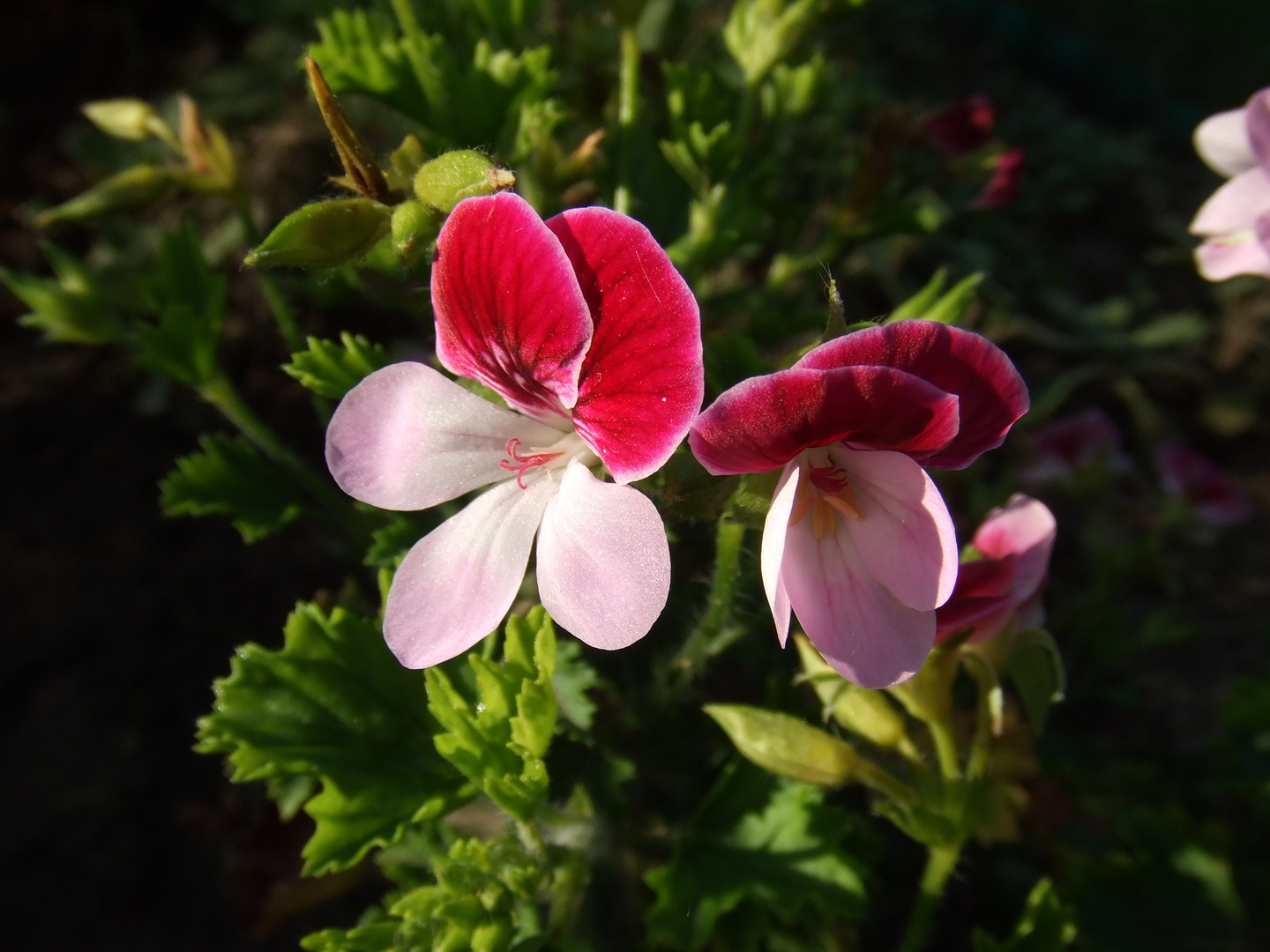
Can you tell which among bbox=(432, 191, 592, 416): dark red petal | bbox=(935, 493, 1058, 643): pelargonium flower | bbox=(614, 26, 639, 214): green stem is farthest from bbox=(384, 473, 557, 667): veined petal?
bbox=(614, 26, 639, 214): green stem

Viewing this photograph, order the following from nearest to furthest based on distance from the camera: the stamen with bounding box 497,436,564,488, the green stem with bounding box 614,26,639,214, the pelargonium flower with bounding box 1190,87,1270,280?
the stamen with bounding box 497,436,564,488
the pelargonium flower with bounding box 1190,87,1270,280
the green stem with bounding box 614,26,639,214

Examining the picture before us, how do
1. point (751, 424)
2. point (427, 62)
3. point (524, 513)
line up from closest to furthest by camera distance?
point (751, 424)
point (524, 513)
point (427, 62)

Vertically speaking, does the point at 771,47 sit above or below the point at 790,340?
above

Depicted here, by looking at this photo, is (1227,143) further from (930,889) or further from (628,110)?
(930,889)

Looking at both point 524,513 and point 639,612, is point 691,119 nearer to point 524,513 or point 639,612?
point 524,513

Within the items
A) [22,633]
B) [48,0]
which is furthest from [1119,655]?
[48,0]

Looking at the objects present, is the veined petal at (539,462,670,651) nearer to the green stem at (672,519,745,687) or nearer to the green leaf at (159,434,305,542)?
the green stem at (672,519,745,687)
